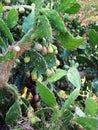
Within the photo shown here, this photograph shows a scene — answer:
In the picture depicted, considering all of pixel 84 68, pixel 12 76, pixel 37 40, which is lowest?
pixel 84 68

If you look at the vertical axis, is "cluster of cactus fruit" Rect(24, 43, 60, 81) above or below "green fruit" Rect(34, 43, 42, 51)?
below

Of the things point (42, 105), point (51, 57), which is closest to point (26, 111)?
point (42, 105)

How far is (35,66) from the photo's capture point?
1236mm

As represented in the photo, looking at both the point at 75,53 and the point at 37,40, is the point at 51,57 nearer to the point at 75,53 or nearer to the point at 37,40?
the point at 37,40

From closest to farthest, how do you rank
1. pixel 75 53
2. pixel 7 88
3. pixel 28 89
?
1. pixel 7 88
2. pixel 28 89
3. pixel 75 53

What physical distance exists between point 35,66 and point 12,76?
10 centimetres

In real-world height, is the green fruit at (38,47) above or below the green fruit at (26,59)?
above

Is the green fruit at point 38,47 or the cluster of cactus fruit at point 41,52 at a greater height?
the green fruit at point 38,47

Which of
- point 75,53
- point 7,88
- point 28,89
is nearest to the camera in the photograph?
point 7,88

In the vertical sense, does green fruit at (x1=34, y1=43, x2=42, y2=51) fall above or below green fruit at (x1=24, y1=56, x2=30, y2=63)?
above

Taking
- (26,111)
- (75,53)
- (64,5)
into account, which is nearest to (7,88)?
(26,111)

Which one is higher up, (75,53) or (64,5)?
(64,5)

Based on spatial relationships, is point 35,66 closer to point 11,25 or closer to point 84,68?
point 11,25

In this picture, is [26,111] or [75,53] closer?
[26,111]
